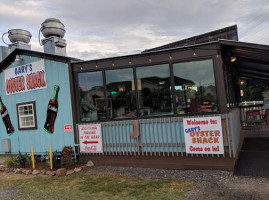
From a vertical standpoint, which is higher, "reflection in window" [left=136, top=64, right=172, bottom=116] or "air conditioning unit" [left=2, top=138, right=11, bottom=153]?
"reflection in window" [left=136, top=64, right=172, bottom=116]

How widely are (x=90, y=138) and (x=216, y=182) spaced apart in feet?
12.7

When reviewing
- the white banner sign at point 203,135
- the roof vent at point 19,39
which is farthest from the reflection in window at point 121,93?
the roof vent at point 19,39

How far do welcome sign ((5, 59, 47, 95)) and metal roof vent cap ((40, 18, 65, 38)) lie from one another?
56.9 inches

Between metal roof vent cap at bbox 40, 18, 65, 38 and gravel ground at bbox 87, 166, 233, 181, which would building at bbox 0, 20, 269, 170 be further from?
metal roof vent cap at bbox 40, 18, 65, 38

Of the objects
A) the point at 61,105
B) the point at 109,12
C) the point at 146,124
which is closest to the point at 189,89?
the point at 146,124

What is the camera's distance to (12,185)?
5.44 meters

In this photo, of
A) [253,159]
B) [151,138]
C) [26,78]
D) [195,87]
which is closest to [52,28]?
[26,78]

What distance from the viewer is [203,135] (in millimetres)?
5289

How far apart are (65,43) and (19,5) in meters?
2.68

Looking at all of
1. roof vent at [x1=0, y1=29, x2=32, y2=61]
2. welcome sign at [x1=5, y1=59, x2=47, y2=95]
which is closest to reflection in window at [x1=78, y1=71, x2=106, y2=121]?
welcome sign at [x1=5, y1=59, x2=47, y2=95]

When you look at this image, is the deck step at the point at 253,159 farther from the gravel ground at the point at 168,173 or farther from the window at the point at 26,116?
the window at the point at 26,116

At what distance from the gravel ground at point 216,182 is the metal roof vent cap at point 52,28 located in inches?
230

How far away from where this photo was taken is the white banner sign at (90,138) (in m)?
6.58

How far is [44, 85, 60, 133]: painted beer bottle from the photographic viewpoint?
7.37 m
